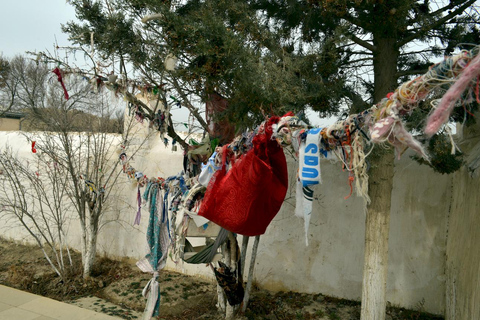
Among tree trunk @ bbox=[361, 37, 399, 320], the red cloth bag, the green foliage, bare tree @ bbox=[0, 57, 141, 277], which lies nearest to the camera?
the red cloth bag

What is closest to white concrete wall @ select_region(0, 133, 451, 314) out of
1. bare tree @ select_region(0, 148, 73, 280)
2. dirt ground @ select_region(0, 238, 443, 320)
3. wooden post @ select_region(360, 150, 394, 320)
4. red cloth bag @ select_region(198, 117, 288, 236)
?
dirt ground @ select_region(0, 238, 443, 320)

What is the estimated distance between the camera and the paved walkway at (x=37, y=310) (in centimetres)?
467

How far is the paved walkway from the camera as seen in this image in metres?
4.67

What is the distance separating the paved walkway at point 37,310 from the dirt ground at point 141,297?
258mm

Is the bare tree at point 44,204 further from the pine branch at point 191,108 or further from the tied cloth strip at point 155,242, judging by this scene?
the pine branch at point 191,108

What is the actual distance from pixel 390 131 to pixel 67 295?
5.49 metres

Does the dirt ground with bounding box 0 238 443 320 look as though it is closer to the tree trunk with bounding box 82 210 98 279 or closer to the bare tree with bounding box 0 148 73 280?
the tree trunk with bounding box 82 210 98 279

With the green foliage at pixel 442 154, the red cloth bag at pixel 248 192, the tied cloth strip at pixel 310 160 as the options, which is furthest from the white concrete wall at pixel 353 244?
the tied cloth strip at pixel 310 160

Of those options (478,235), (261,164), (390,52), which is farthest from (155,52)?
(478,235)

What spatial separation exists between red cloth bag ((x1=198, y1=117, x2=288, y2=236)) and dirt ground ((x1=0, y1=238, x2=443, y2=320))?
1.95 m

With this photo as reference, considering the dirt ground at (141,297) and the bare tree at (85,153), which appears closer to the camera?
the dirt ground at (141,297)

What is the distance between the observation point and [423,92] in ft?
5.24

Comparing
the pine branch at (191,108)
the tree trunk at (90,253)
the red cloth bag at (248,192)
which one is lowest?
the tree trunk at (90,253)

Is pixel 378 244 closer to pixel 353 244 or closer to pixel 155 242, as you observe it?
pixel 353 244
